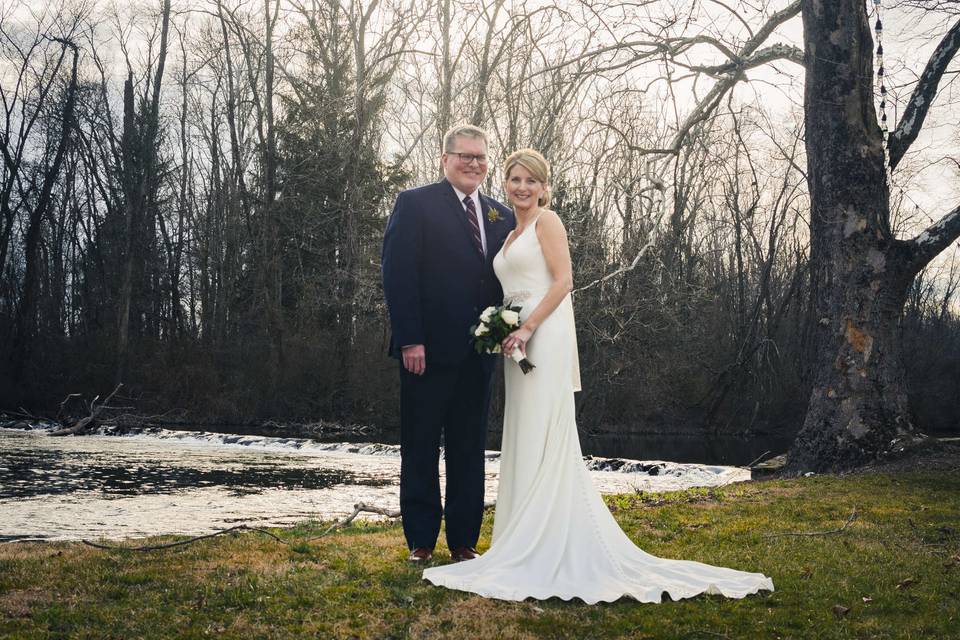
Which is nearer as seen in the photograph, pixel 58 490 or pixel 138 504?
pixel 138 504

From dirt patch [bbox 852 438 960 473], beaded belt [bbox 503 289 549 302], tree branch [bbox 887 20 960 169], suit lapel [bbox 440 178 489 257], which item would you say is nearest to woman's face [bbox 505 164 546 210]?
suit lapel [bbox 440 178 489 257]

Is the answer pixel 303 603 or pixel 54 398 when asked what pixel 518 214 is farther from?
pixel 54 398

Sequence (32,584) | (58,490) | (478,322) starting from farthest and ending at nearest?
(58,490), (478,322), (32,584)

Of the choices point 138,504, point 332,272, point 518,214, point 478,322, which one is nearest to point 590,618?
point 478,322

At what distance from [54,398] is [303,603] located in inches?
963

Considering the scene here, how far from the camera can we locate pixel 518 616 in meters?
3.98

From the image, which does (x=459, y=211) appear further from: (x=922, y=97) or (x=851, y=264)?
(x=922, y=97)

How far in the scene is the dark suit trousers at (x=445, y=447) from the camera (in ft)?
17.2

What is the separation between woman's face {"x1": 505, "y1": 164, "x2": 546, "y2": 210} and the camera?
5.19 metres

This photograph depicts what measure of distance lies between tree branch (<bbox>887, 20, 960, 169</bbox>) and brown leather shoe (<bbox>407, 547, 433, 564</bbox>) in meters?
7.96

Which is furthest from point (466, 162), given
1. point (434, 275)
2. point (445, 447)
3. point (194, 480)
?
point (194, 480)

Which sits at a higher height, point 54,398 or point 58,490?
point 54,398

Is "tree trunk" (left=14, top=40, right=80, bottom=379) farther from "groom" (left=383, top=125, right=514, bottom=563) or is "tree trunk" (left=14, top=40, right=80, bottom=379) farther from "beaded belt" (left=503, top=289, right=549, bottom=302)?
"beaded belt" (left=503, top=289, right=549, bottom=302)

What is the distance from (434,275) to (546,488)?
1.44m
